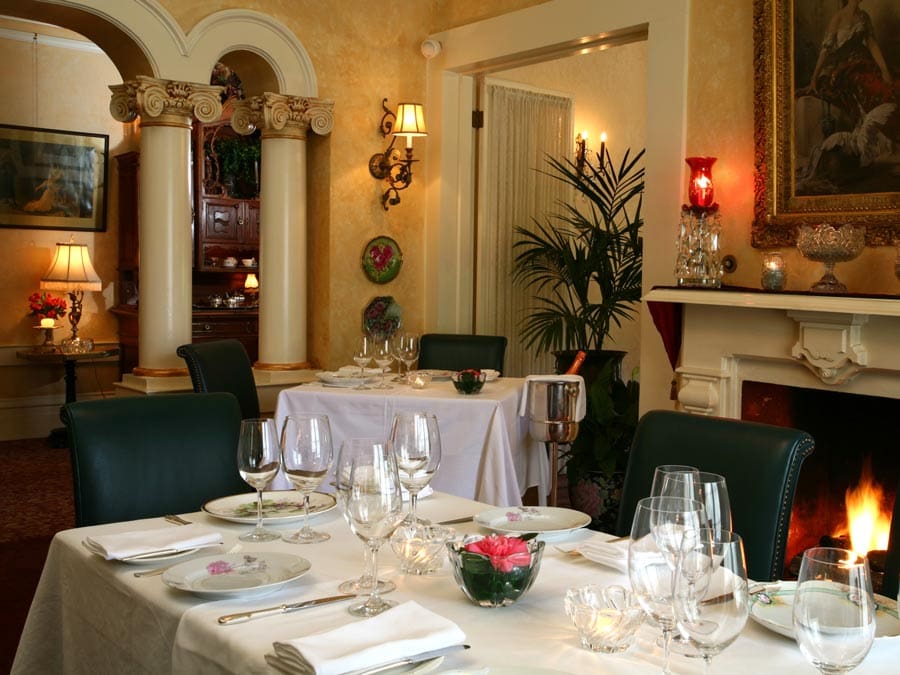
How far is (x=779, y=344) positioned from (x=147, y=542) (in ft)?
9.73

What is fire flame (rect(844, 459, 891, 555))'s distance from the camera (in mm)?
3943

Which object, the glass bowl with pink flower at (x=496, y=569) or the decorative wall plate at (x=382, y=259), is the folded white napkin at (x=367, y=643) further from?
the decorative wall plate at (x=382, y=259)

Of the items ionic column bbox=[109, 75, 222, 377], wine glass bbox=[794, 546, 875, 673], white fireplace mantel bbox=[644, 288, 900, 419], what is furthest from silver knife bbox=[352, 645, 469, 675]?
ionic column bbox=[109, 75, 222, 377]

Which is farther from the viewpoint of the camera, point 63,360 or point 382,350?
point 63,360

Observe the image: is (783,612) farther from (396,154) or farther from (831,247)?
(396,154)

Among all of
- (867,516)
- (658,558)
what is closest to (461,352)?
(867,516)

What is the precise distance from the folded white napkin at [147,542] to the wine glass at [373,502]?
430 millimetres

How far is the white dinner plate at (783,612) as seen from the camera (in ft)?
4.55

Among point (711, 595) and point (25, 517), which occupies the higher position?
point (711, 595)

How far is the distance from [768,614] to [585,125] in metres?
6.39

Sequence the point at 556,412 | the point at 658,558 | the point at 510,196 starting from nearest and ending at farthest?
the point at 658,558 < the point at 556,412 < the point at 510,196

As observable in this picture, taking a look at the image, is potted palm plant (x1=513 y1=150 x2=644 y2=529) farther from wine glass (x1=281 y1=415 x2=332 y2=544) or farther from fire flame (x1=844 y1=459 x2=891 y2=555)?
wine glass (x1=281 y1=415 x2=332 y2=544)

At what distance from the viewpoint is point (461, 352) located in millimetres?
5125

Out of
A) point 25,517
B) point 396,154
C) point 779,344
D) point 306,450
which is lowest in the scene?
point 25,517
